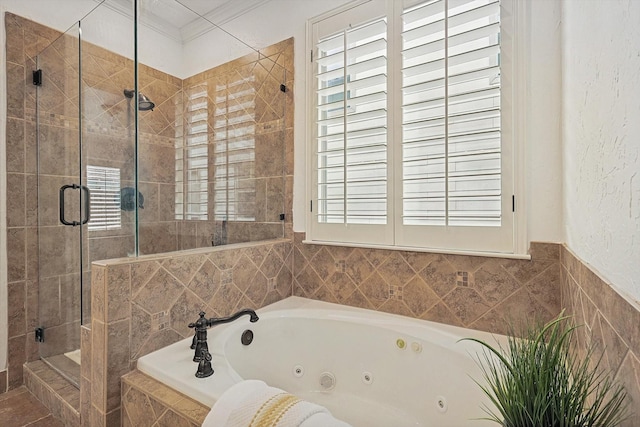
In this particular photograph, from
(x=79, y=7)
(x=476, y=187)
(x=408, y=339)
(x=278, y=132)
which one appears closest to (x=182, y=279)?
(x=408, y=339)

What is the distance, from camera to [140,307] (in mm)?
1290

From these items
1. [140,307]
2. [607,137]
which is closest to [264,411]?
[140,307]

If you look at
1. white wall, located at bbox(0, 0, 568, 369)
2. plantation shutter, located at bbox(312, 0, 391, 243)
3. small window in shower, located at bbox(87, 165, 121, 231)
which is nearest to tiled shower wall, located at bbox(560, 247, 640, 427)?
white wall, located at bbox(0, 0, 568, 369)

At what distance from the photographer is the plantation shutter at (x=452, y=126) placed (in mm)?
1478

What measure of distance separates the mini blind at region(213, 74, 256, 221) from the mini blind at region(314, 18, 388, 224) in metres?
0.56

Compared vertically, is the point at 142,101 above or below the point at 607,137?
above

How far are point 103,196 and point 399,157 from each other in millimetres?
1742

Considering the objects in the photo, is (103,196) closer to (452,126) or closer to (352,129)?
(352,129)

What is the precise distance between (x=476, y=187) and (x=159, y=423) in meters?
1.56

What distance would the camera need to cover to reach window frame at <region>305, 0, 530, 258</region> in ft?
4.70

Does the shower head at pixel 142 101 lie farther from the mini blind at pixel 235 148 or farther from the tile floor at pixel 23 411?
the tile floor at pixel 23 411

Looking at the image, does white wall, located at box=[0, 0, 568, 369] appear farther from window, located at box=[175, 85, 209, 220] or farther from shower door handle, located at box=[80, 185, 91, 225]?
shower door handle, located at box=[80, 185, 91, 225]

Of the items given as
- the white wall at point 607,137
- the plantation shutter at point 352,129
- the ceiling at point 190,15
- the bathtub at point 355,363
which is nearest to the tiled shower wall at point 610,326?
the white wall at point 607,137

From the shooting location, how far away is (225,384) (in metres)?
1.08
